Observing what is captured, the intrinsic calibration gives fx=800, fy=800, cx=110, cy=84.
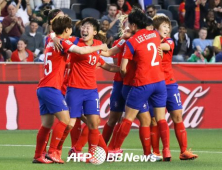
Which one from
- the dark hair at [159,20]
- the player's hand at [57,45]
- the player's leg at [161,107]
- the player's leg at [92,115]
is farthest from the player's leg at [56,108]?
the dark hair at [159,20]

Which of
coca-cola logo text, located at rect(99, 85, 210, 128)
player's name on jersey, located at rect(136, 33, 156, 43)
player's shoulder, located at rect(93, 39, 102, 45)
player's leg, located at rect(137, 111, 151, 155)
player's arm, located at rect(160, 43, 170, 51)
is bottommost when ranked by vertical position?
coca-cola logo text, located at rect(99, 85, 210, 128)

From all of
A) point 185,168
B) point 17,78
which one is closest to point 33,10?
point 17,78

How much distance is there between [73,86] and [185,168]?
196 cm

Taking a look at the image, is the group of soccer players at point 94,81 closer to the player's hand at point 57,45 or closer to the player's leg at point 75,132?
the player's hand at point 57,45

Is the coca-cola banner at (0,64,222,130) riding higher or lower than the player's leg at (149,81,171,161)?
lower

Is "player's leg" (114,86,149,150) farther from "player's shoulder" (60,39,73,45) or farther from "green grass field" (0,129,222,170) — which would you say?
"player's shoulder" (60,39,73,45)

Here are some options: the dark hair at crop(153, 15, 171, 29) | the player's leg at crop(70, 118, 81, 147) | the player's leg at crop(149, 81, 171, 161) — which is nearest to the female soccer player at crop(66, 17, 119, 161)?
the player's leg at crop(149, 81, 171, 161)

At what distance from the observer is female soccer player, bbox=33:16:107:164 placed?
10.6 meters

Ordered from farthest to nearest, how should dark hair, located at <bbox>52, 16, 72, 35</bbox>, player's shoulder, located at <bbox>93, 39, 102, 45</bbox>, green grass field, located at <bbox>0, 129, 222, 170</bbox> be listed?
player's shoulder, located at <bbox>93, 39, 102, 45</bbox> → dark hair, located at <bbox>52, 16, 72, 35</bbox> → green grass field, located at <bbox>0, 129, 222, 170</bbox>

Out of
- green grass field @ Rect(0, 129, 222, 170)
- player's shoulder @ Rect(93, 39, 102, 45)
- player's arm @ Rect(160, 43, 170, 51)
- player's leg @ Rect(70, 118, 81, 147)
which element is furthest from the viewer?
player's leg @ Rect(70, 118, 81, 147)

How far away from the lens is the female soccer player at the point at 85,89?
11.0m

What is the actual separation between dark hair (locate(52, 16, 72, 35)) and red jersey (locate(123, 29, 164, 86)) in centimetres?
86

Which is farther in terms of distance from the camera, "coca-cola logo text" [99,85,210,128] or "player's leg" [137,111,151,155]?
"coca-cola logo text" [99,85,210,128]

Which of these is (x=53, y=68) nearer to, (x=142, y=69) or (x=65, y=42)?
(x=65, y=42)
